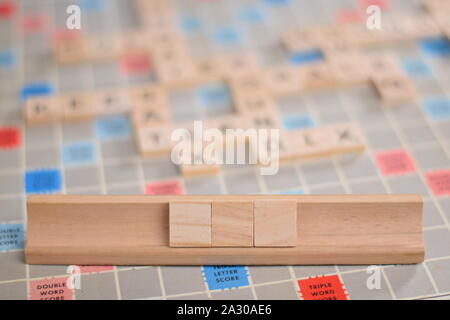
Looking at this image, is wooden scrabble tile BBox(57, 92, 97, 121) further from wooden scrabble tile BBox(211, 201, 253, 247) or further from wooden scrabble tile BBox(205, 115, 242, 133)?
wooden scrabble tile BBox(211, 201, 253, 247)

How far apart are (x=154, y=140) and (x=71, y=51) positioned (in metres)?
0.52

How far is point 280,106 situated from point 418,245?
62 centimetres

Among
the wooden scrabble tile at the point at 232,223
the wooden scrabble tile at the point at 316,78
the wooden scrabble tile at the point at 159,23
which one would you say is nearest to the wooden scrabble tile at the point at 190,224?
the wooden scrabble tile at the point at 232,223

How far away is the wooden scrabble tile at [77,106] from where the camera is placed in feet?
6.19

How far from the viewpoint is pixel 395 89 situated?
194 centimetres

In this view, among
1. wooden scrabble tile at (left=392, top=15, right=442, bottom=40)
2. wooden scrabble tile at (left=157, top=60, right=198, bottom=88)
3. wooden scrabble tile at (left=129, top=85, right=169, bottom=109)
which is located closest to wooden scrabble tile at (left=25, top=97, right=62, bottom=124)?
wooden scrabble tile at (left=129, top=85, right=169, bottom=109)

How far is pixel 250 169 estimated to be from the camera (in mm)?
1735

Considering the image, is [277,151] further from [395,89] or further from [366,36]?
[366,36]

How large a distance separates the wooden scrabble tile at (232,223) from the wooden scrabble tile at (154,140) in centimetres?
37

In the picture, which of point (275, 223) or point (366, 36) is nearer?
point (275, 223)

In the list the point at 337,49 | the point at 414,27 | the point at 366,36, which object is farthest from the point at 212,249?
the point at 414,27
